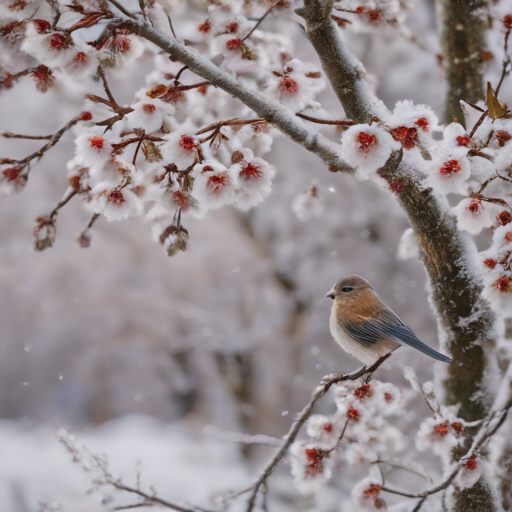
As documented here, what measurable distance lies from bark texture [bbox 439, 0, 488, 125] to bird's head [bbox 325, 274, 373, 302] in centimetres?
74

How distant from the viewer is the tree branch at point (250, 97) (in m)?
0.85

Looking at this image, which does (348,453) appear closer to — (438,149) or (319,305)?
(438,149)

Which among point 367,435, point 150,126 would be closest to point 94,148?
point 150,126

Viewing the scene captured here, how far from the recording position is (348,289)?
3.70ft

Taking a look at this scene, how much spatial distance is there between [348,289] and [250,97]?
1.80 feet

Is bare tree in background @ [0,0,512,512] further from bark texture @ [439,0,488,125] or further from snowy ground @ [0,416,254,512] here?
snowy ground @ [0,416,254,512]

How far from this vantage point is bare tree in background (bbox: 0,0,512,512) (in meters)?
0.85

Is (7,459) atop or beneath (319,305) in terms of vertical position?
beneath

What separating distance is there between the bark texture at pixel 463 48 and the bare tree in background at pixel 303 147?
0.21 m

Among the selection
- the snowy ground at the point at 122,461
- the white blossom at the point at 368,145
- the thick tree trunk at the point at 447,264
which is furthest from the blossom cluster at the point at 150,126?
the snowy ground at the point at 122,461

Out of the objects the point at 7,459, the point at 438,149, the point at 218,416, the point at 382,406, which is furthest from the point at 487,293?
the point at 7,459

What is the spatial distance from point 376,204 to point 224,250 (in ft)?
5.48

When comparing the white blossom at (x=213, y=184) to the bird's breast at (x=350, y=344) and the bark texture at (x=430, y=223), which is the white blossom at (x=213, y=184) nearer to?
the bark texture at (x=430, y=223)

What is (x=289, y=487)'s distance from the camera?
3133 mm
